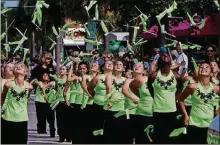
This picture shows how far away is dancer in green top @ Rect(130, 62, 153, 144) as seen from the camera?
34.2 feet

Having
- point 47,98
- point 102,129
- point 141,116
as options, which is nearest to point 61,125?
point 47,98

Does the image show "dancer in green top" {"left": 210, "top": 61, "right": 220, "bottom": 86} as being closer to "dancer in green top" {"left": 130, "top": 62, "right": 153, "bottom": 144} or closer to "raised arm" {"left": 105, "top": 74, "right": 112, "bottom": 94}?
"dancer in green top" {"left": 130, "top": 62, "right": 153, "bottom": 144}

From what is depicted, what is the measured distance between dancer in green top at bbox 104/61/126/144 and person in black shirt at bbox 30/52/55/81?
3368 mm

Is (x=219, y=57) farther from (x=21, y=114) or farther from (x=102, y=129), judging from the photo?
(x=21, y=114)

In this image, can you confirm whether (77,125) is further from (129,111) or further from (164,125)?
(164,125)

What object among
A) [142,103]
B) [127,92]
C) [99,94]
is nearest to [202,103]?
[142,103]

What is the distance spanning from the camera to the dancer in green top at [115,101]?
1099 centimetres

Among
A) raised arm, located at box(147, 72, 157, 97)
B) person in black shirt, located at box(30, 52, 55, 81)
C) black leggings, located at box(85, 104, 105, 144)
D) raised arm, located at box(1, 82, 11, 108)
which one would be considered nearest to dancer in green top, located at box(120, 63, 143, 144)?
raised arm, located at box(147, 72, 157, 97)

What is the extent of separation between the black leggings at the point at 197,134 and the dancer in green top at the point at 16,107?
232 centimetres

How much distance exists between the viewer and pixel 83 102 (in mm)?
12602

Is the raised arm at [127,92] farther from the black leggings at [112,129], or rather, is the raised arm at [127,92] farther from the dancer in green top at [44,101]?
the dancer in green top at [44,101]

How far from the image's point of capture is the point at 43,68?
14.3 metres

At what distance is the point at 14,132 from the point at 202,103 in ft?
8.78

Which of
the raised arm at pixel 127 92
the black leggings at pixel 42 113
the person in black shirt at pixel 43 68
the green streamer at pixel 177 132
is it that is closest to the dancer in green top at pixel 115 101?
the raised arm at pixel 127 92
